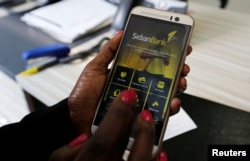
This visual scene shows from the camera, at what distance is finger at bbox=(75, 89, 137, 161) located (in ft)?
1.01

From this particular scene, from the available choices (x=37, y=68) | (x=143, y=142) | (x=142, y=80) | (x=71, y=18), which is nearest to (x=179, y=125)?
(x=142, y=80)

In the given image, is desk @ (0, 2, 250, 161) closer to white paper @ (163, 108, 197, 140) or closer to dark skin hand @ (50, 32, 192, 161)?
white paper @ (163, 108, 197, 140)

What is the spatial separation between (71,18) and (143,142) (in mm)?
731

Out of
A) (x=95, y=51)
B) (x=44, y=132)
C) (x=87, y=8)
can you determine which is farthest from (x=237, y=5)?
(x=44, y=132)

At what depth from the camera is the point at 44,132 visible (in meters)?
0.61

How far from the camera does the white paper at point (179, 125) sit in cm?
62

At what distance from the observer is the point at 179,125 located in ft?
2.09

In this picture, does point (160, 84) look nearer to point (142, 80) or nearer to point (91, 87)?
point (142, 80)

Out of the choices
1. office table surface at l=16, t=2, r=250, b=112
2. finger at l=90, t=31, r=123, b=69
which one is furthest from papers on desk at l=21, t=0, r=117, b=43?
finger at l=90, t=31, r=123, b=69

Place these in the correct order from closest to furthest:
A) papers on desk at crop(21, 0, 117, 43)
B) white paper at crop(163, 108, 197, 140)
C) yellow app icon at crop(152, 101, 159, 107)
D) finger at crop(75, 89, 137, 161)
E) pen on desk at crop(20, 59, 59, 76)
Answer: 1. finger at crop(75, 89, 137, 161)
2. yellow app icon at crop(152, 101, 159, 107)
3. white paper at crop(163, 108, 197, 140)
4. pen on desk at crop(20, 59, 59, 76)
5. papers on desk at crop(21, 0, 117, 43)

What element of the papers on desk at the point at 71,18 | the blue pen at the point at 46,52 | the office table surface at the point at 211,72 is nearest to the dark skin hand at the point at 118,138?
the office table surface at the point at 211,72

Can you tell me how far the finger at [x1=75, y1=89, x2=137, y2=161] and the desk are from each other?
0.28m

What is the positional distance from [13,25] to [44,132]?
1.84 ft

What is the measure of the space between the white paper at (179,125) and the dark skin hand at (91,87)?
0.07 m
